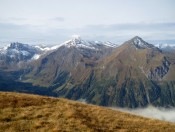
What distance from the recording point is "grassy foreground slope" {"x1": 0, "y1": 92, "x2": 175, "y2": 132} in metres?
31.4

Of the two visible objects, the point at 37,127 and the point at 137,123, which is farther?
the point at 137,123

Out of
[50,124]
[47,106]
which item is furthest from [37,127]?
[47,106]

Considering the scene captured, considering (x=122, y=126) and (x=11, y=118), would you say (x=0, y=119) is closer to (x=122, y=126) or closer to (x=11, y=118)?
(x=11, y=118)

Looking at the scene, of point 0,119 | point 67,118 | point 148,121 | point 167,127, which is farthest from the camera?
point 148,121

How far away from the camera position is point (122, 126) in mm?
35375

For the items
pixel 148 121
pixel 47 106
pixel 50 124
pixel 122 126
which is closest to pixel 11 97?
pixel 47 106

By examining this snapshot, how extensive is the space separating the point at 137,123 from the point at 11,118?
1423cm

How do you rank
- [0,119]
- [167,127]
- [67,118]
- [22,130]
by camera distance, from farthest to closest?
[167,127] < [67,118] < [0,119] < [22,130]

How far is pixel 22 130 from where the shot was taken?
29453 millimetres

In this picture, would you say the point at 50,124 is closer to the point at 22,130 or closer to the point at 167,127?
the point at 22,130

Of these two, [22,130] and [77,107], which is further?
[77,107]

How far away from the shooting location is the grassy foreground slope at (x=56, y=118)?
31359 mm

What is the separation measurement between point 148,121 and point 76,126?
11641 mm

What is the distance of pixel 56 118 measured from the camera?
3425 cm
